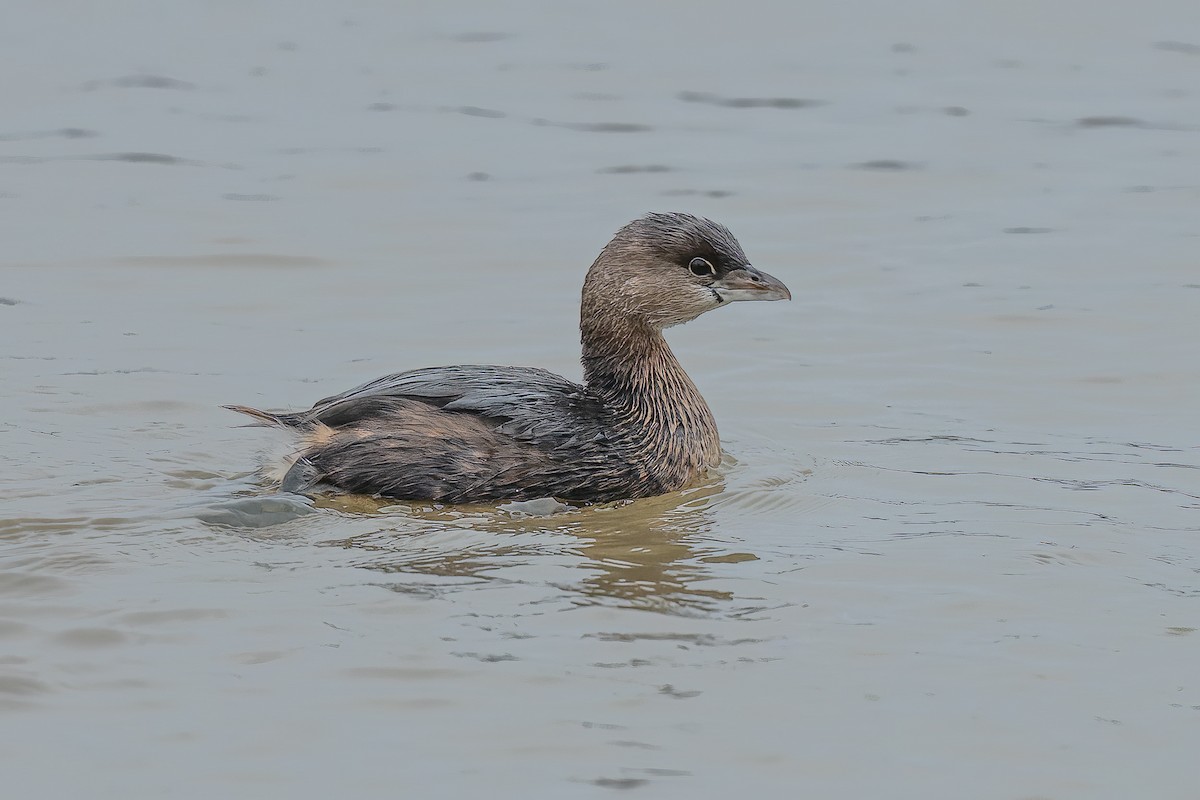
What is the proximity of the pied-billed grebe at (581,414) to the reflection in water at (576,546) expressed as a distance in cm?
14

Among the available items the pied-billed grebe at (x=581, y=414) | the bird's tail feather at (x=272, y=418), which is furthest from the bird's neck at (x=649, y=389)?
the bird's tail feather at (x=272, y=418)

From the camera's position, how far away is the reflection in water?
7.00 metres

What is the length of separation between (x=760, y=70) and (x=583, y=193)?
501cm

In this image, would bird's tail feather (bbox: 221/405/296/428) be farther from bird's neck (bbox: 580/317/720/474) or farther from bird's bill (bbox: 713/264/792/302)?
bird's bill (bbox: 713/264/792/302)

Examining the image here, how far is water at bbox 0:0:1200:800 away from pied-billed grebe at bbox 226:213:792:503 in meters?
0.17

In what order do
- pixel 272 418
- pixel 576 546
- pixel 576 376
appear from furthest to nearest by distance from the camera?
pixel 576 376, pixel 272 418, pixel 576 546

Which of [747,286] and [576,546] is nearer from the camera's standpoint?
[576,546]

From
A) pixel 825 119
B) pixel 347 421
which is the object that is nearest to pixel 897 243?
pixel 825 119

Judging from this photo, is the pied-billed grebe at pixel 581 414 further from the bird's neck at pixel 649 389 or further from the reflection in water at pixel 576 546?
the reflection in water at pixel 576 546

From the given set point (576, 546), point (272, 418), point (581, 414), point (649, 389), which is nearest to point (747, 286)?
point (649, 389)

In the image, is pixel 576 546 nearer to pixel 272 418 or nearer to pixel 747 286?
pixel 272 418

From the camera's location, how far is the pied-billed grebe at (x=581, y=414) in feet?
26.3

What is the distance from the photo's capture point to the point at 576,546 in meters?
7.52

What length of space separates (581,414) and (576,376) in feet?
7.52
